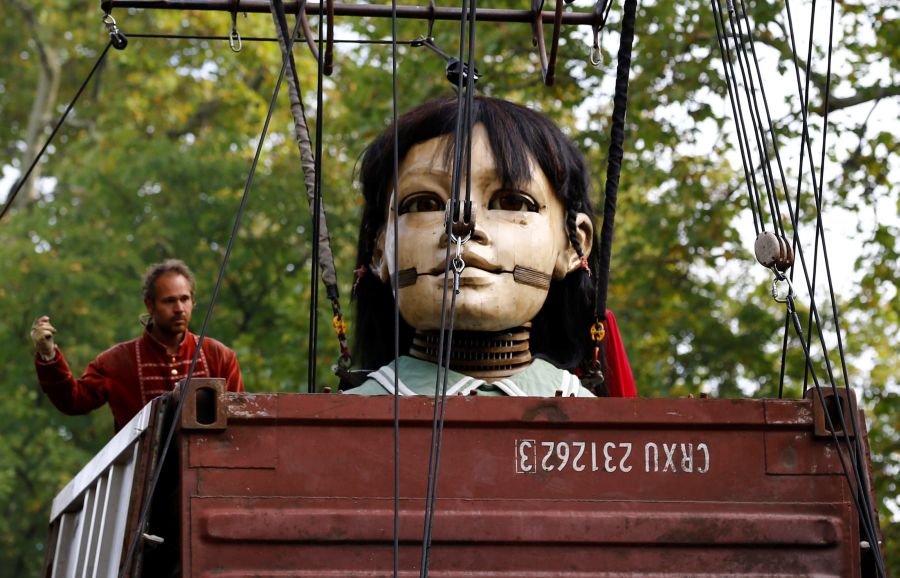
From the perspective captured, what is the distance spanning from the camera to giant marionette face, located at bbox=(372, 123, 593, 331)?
5.39 metres

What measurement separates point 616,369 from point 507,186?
1005mm

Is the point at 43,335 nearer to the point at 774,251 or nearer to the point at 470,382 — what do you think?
the point at 470,382

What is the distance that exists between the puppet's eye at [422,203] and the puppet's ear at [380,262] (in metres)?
0.35

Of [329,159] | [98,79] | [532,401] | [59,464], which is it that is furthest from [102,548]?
[98,79]

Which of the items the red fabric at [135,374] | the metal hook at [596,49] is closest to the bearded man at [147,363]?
the red fabric at [135,374]

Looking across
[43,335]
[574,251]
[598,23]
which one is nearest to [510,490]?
[574,251]

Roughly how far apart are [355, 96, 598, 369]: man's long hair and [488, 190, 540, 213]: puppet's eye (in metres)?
0.04

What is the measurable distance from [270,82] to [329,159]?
12.9ft

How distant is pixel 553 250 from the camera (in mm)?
5680

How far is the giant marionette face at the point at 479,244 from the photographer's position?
17.7ft

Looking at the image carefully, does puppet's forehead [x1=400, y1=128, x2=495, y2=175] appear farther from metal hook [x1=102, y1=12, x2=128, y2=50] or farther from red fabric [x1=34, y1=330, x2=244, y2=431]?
red fabric [x1=34, y1=330, x2=244, y2=431]

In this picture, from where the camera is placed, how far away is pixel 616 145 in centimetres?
557

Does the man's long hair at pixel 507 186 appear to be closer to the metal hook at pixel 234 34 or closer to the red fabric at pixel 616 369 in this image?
the red fabric at pixel 616 369

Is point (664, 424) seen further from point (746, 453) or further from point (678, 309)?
point (678, 309)
